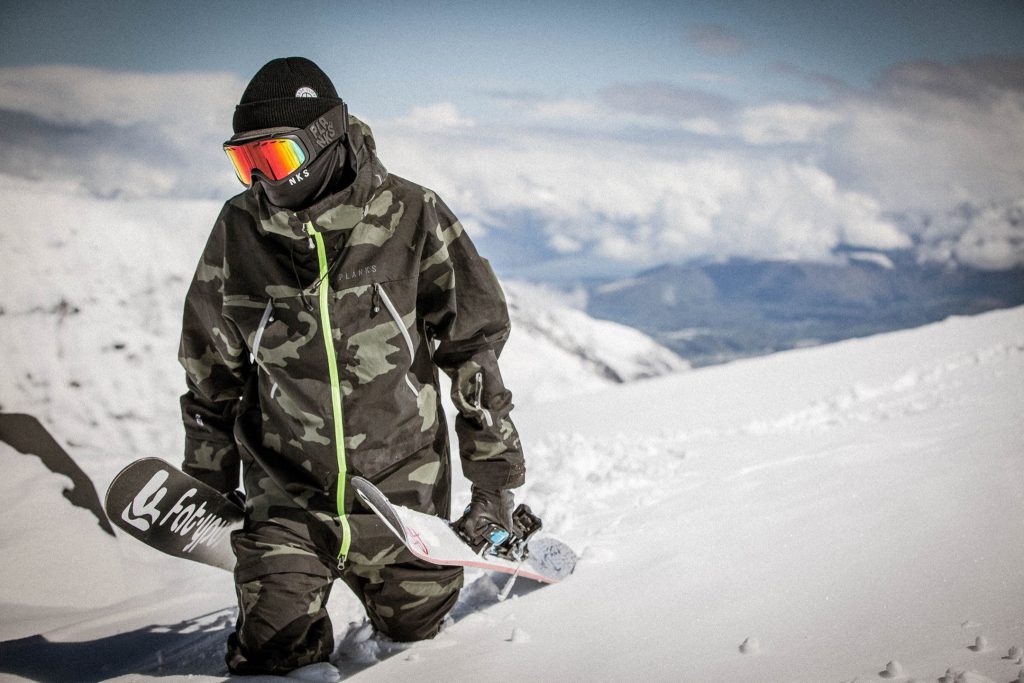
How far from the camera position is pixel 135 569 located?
3.69 meters

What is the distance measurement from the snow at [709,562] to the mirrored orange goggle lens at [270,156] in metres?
1.59

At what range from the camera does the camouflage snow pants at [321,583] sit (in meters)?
2.37

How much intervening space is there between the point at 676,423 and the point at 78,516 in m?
4.37

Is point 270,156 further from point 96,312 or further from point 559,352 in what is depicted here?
point 559,352

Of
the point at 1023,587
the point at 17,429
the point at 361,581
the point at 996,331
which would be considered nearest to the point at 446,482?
the point at 361,581

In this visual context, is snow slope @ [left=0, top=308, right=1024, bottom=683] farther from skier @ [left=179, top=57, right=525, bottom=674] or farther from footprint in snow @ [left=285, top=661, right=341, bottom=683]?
skier @ [left=179, top=57, right=525, bottom=674]

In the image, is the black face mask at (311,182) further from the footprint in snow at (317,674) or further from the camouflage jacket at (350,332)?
the footprint in snow at (317,674)

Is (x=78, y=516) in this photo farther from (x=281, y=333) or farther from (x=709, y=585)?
(x=709, y=585)

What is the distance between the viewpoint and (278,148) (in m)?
2.15

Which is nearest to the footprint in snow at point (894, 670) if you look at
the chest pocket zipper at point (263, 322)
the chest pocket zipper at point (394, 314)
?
the chest pocket zipper at point (394, 314)

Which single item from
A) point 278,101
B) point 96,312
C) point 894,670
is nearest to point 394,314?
point 278,101

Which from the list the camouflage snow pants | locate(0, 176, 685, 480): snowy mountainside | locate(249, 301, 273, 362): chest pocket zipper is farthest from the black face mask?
locate(0, 176, 685, 480): snowy mountainside

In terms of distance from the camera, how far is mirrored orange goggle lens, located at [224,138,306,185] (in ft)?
7.04

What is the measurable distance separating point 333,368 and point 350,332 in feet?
0.45
